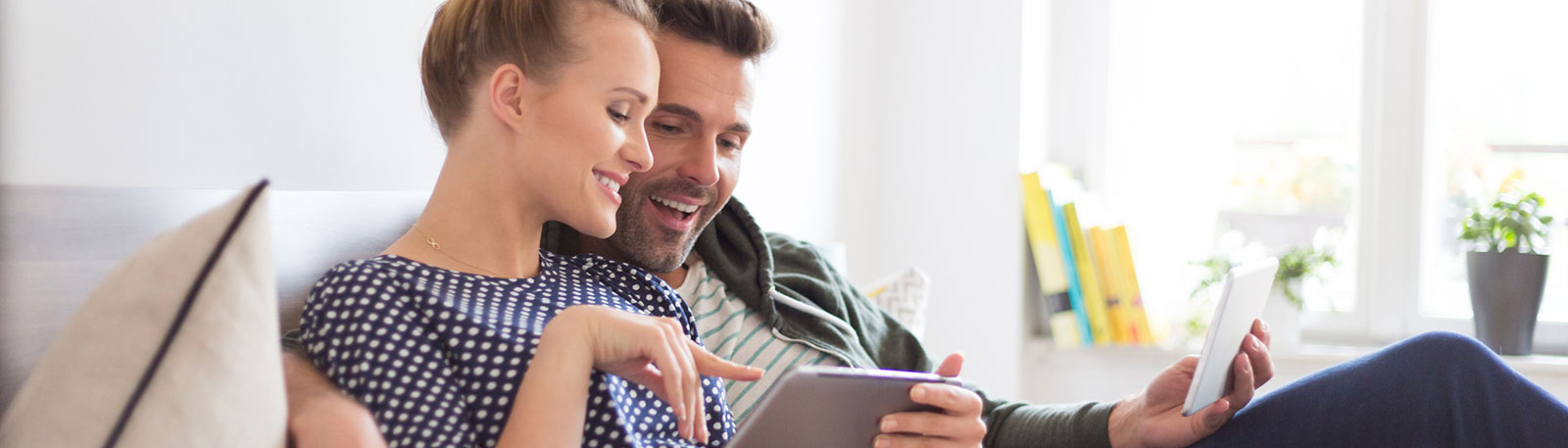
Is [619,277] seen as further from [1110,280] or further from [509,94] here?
[1110,280]

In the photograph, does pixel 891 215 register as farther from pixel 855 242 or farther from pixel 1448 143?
pixel 1448 143

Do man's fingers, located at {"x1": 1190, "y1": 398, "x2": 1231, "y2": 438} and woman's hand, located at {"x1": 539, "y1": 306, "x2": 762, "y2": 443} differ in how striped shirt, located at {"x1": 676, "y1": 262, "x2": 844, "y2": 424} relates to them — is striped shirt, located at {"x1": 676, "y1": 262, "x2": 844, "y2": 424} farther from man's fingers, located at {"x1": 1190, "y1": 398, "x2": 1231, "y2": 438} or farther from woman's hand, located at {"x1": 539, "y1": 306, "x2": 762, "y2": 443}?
woman's hand, located at {"x1": 539, "y1": 306, "x2": 762, "y2": 443}

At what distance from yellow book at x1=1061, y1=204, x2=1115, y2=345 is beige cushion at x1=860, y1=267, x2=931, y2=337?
817mm

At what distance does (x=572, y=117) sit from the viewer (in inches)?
41.1

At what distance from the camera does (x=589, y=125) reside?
1048 millimetres

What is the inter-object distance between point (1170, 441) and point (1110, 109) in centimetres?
158

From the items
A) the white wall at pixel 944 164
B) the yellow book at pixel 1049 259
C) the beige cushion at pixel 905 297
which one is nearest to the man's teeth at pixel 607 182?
the beige cushion at pixel 905 297

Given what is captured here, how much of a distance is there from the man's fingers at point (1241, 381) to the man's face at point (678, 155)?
0.62 metres

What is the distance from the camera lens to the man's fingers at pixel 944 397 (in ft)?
3.25

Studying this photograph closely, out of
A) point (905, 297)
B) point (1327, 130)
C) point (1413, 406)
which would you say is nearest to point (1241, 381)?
point (1413, 406)

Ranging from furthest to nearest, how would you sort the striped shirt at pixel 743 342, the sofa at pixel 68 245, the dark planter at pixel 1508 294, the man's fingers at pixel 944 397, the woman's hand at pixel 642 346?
the dark planter at pixel 1508 294
the striped shirt at pixel 743 342
the man's fingers at pixel 944 397
the woman's hand at pixel 642 346
the sofa at pixel 68 245

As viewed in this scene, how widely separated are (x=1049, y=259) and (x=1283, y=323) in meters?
0.52

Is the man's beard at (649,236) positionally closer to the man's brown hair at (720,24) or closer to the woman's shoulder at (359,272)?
the man's brown hair at (720,24)

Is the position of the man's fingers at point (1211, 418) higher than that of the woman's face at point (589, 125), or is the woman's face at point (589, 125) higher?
the woman's face at point (589, 125)
